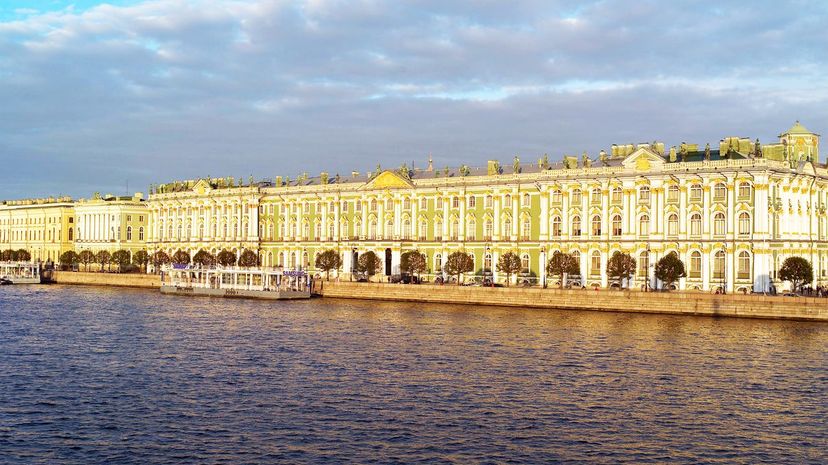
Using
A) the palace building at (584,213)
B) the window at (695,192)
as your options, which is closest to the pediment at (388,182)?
the palace building at (584,213)

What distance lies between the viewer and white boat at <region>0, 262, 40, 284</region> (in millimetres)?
96250

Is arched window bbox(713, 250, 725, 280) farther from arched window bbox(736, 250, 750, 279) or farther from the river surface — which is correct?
the river surface

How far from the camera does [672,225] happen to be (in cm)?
6191

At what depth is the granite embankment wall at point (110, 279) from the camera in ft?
287

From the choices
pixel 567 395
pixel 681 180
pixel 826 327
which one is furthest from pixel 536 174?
pixel 567 395

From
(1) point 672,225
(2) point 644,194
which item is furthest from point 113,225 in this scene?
(1) point 672,225

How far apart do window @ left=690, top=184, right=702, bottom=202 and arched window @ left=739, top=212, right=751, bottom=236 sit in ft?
9.62

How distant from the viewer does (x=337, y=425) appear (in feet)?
82.4

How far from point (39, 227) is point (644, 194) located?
82.2m

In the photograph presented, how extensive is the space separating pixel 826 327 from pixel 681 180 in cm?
1644

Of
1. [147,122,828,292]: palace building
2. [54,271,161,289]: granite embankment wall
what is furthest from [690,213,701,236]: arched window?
[54,271,161,289]: granite embankment wall

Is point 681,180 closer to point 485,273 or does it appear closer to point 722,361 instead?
point 485,273

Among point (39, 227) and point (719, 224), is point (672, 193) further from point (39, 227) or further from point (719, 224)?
point (39, 227)

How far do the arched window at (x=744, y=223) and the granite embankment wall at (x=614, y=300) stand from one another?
681cm
